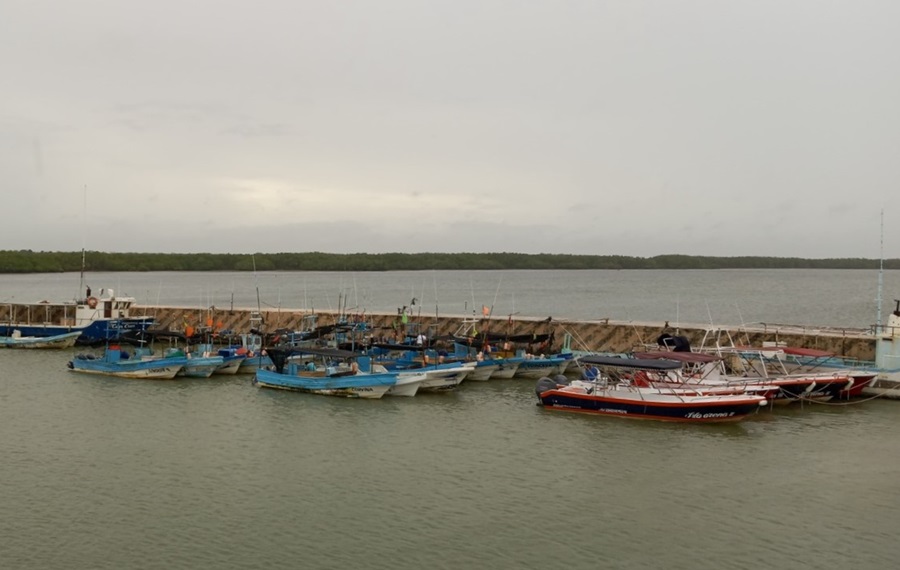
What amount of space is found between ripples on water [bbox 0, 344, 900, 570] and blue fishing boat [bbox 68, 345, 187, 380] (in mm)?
6442

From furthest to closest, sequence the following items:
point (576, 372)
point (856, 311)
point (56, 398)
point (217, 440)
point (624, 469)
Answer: point (856, 311) → point (576, 372) → point (56, 398) → point (217, 440) → point (624, 469)

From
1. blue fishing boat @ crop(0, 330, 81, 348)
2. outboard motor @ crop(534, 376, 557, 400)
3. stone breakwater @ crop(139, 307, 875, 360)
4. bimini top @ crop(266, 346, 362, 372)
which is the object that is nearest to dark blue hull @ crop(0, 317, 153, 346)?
blue fishing boat @ crop(0, 330, 81, 348)

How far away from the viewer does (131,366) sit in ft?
135

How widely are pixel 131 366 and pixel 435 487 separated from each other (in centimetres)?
2407

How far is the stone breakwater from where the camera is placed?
41000 millimetres

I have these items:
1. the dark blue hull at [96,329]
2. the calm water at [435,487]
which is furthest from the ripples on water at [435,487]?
the dark blue hull at [96,329]

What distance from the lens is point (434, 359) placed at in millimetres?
39344

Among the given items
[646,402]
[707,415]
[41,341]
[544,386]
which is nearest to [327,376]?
[544,386]

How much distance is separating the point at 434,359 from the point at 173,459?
15.8m

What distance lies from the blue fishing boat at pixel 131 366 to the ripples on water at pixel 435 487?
21.1 ft

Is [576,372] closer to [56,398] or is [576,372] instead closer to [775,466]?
[775,466]

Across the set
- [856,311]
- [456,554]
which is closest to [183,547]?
[456,554]

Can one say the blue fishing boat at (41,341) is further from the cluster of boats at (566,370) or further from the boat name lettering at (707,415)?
the boat name lettering at (707,415)

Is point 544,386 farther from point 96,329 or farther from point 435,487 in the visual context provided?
point 96,329
